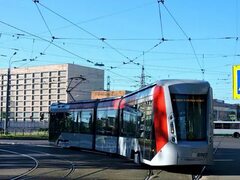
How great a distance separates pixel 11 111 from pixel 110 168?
399 feet

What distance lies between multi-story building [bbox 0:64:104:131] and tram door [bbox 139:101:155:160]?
85.1 metres

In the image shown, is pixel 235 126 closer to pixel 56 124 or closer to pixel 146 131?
pixel 56 124

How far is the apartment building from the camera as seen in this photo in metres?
109

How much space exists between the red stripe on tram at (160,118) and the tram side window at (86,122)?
12.6m

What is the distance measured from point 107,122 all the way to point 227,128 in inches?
2225

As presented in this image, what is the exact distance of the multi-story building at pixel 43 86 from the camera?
4299 inches

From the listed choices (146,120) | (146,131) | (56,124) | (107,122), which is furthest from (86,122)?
(146,131)

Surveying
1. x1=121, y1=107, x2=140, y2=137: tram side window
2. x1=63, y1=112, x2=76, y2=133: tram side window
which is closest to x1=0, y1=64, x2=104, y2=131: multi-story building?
x1=63, y1=112, x2=76, y2=133: tram side window

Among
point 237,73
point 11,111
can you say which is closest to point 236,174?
point 237,73

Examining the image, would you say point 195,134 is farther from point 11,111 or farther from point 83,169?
point 11,111

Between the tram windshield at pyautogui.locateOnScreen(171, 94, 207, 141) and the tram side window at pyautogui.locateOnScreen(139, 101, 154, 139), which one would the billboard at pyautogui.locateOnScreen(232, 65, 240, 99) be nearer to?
the tram windshield at pyautogui.locateOnScreen(171, 94, 207, 141)

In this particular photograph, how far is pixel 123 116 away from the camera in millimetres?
24359

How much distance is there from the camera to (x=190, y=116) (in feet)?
59.7

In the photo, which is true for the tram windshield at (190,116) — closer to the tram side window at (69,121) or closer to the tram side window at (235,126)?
the tram side window at (69,121)
